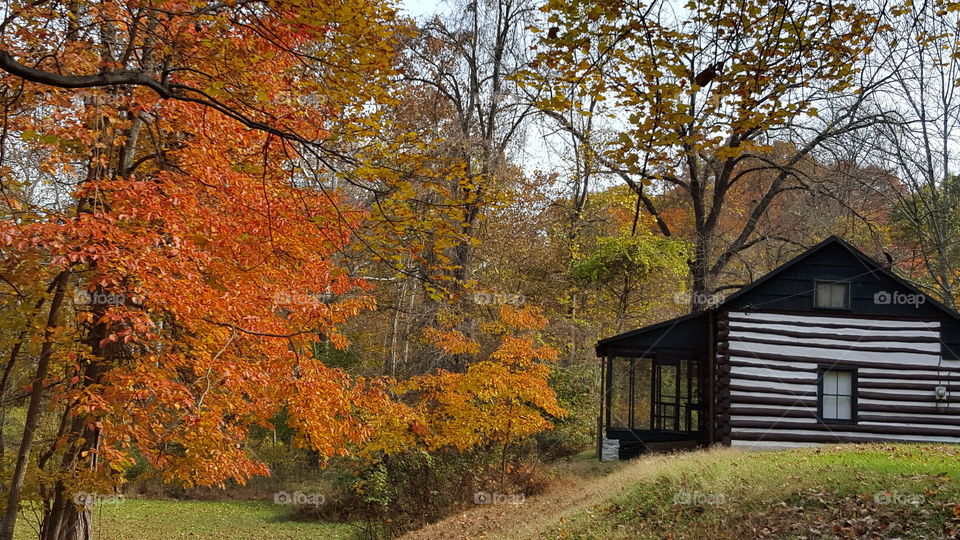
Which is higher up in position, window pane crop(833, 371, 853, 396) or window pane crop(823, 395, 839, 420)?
window pane crop(833, 371, 853, 396)

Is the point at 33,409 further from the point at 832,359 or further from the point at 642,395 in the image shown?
the point at 642,395

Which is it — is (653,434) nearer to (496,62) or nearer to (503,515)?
(503,515)

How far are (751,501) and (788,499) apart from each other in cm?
Result: 48

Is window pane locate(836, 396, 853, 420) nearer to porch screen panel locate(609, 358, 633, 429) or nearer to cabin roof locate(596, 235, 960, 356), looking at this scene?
cabin roof locate(596, 235, 960, 356)

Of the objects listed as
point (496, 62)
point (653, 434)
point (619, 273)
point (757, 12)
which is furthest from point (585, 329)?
point (757, 12)

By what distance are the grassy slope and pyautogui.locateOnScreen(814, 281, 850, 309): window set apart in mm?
4208

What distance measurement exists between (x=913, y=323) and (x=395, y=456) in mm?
12835

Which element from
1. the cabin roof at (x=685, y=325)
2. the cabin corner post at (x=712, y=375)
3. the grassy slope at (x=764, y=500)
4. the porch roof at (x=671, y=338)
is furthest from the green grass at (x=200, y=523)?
the cabin corner post at (x=712, y=375)

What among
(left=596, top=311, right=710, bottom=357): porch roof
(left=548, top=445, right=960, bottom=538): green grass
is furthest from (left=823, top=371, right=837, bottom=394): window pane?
(left=548, top=445, right=960, bottom=538): green grass

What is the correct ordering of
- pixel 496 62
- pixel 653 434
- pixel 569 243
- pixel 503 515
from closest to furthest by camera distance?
pixel 503 515
pixel 653 434
pixel 496 62
pixel 569 243

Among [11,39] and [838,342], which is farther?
[838,342]

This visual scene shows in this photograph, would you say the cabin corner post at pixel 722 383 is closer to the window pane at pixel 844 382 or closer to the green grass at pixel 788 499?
the window pane at pixel 844 382

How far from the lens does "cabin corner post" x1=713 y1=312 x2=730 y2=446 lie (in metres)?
18.2

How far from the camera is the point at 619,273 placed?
26.2m
